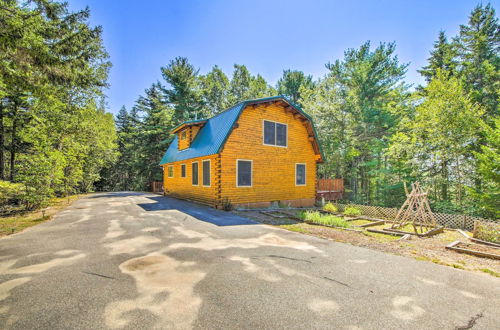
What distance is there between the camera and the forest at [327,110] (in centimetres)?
938

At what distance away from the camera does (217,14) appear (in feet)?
38.2

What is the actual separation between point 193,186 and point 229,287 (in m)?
11.8

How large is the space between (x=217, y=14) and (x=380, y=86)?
18.6m

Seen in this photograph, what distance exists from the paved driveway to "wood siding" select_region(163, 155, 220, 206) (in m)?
6.13

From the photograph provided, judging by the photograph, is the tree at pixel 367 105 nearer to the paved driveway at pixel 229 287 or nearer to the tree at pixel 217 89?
the tree at pixel 217 89

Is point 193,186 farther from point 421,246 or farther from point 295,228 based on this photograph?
point 421,246

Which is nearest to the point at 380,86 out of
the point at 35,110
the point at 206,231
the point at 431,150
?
the point at 431,150

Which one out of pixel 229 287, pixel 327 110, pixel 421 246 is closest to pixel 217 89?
pixel 327 110

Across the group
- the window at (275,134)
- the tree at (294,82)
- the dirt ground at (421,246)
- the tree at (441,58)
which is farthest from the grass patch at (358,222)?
the tree at (294,82)

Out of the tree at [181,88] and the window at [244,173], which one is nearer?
the window at [244,173]

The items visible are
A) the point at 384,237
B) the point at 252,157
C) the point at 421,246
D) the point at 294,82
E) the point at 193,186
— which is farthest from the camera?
the point at 294,82

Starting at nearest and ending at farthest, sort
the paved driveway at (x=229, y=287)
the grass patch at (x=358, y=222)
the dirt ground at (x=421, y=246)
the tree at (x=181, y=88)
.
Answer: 1. the paved driveway at (x=229, y=287)
2. the dirt ground at (x=421, y=246)
3. the grass patch at (x=358, y=222)
4. the tree at (x=181, y=88)

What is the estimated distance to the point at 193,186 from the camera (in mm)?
14617

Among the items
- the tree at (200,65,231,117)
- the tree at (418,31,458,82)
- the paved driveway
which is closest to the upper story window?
the paved driveway
